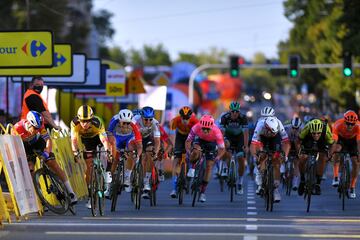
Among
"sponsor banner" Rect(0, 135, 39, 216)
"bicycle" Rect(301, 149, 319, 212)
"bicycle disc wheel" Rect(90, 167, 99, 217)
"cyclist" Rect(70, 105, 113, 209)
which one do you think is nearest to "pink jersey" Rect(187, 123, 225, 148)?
"bicycle" Rect(301, 149, 319, 212)

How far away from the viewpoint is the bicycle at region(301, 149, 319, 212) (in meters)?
18.7

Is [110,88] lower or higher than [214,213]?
higher

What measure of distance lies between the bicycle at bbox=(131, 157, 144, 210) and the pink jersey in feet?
4.61

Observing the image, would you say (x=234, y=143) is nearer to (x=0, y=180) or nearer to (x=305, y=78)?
(x=0, y=180)

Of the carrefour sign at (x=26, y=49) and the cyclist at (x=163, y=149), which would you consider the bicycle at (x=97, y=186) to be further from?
the carrefour sign at (x=26, y=49)

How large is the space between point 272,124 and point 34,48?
811cm

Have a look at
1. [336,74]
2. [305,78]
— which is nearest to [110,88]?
[336,74]

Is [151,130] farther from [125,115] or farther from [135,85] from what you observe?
[135,85]

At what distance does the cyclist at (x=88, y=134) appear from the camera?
17266mm

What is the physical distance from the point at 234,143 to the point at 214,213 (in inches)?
205

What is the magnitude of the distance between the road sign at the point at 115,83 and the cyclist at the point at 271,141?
17.0m

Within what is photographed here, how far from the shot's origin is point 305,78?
11388 centimetres

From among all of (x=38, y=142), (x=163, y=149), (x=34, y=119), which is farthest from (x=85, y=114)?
(x=163, y=149)

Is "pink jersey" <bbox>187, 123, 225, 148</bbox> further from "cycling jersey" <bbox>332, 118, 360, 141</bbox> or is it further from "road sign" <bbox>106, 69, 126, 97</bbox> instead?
"road sign" <bbox>106, 69, 126, 97</bbox>
